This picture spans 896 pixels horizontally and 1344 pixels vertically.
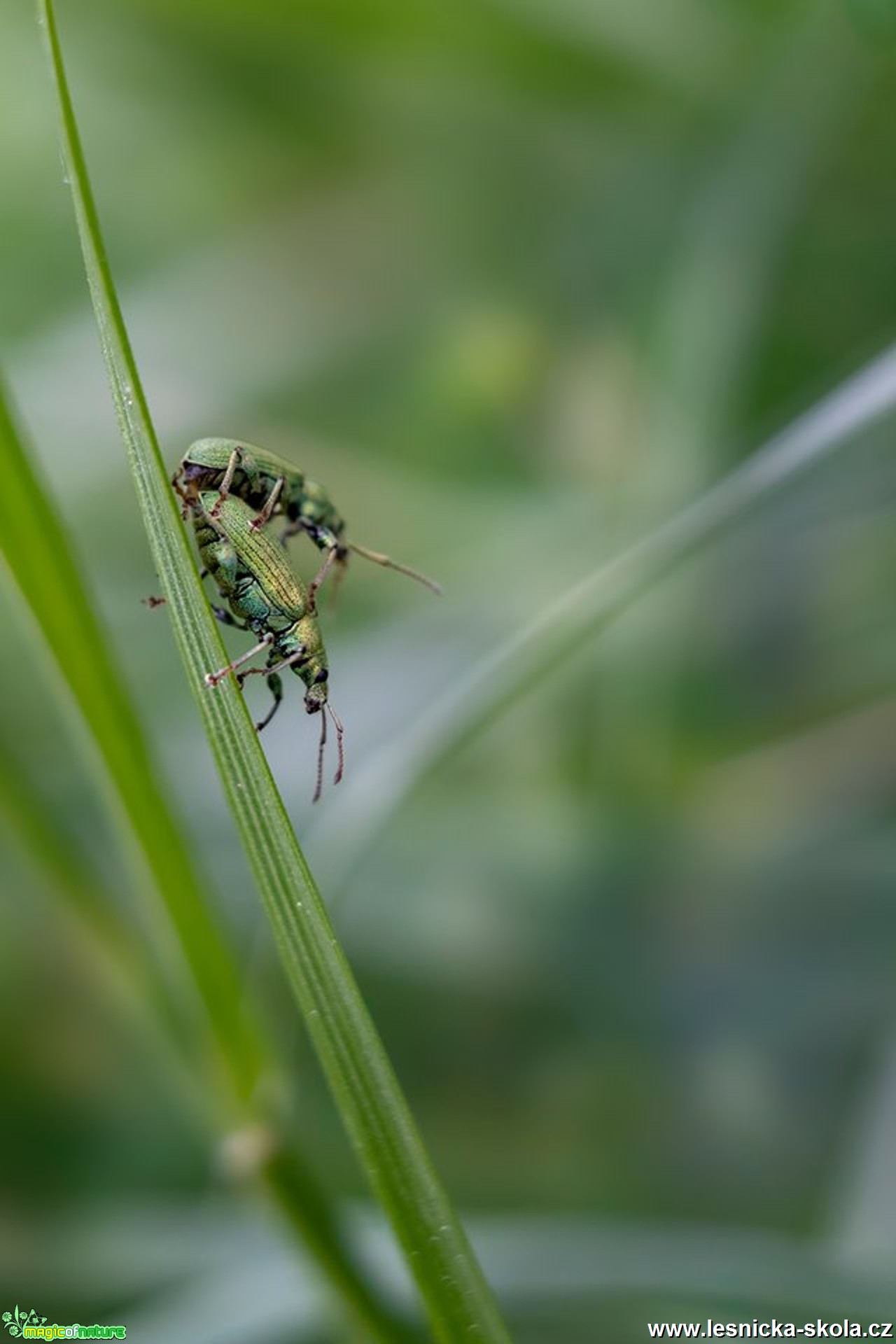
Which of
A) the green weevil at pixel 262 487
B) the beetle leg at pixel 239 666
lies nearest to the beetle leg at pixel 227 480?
the green weevil at pixel 262 487

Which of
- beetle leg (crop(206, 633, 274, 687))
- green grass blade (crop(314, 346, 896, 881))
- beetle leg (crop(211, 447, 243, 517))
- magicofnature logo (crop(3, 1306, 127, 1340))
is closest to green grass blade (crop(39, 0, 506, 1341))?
beetle leg (crop(206, 633, 274, 687))

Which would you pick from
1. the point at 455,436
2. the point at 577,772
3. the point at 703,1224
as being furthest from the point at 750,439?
the point at 703,1224

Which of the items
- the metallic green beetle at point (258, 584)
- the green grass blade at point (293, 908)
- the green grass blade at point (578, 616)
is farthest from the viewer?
the green grass blade at point (578, 616)

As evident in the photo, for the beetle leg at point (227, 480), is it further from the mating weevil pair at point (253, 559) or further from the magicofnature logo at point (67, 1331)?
the magicofnature logo at point (67, 1331)

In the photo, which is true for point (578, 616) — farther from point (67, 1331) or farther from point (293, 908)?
point (67, 1331)

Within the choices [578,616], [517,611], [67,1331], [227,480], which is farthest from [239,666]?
[517,611]

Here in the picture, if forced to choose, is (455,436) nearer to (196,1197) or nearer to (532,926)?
(532,926)

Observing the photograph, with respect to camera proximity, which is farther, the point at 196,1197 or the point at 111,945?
the point at 196,1197
